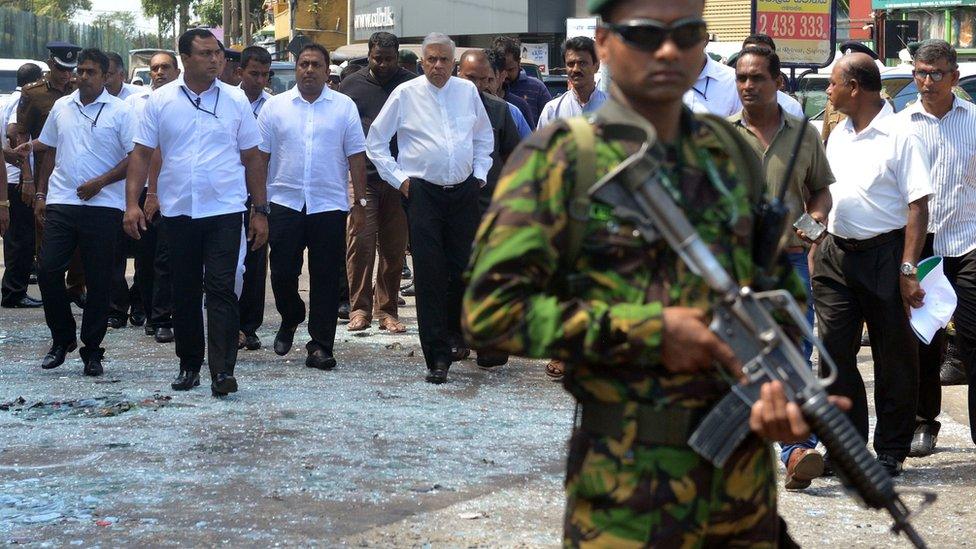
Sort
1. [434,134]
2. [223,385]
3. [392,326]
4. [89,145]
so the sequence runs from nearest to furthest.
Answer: [223,385] < [434,134] < [89,145] < [392,326]

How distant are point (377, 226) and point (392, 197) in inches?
9.9

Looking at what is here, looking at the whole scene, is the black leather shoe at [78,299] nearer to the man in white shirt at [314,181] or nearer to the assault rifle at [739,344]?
the man in white shirt at [314,181]

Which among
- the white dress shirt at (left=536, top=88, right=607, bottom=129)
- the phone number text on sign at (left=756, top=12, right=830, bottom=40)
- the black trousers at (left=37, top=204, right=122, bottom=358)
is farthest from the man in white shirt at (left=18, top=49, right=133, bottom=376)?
the phone number text on sign at (left=756, top=12, right=830, bottom=40)

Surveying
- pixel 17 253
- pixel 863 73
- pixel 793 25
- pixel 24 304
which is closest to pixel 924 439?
pixel 863 73

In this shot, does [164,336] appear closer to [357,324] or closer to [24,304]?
[357,324]

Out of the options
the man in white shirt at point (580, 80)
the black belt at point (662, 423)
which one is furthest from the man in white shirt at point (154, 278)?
the black belt at point (662, 423)

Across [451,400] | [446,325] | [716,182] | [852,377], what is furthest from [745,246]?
[446,325]

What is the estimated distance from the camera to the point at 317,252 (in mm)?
9320

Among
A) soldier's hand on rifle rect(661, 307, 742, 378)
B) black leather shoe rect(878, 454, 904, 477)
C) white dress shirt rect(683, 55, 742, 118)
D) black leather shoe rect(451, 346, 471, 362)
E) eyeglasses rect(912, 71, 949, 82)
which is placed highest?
eyeglasses rect(912, 71, 949, 82)

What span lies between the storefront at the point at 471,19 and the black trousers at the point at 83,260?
28196 millimetres

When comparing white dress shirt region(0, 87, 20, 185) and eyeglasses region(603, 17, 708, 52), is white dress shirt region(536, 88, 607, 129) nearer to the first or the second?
white dress shirt region(0, 87, 20, 185)

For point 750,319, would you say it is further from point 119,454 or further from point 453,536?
point 119,454

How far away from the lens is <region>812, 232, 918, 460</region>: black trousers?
257 inches

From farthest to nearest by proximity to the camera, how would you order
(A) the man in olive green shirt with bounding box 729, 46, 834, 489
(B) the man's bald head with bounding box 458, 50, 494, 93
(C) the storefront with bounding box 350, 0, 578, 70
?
(C) the storefront with bounding box 350, 0, 578, 70 < (B) the man's bald head with bounding box 458, 50, 494, 93 < (A) the man in olive green shirt with bounding box 729, 46, 834, 489
